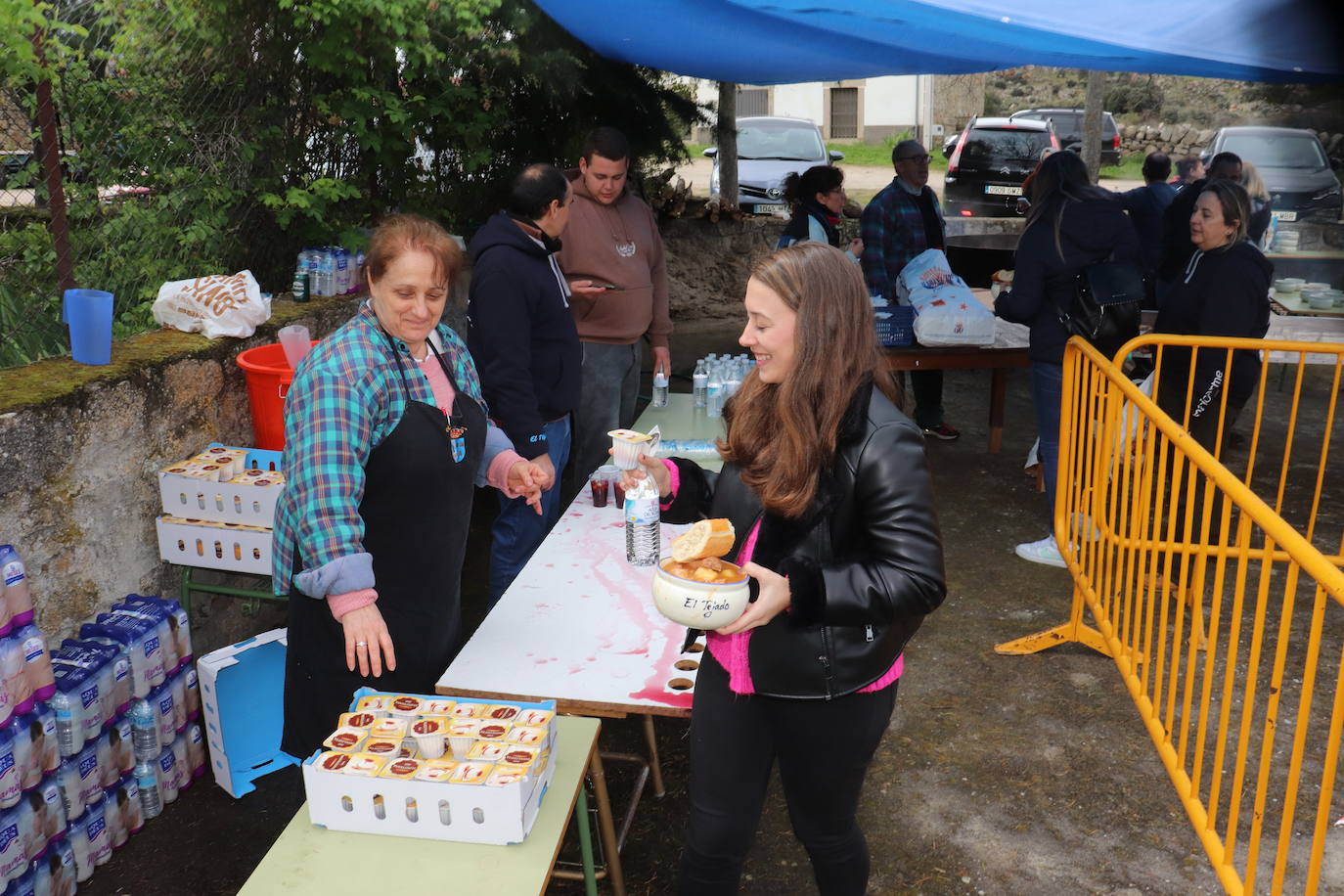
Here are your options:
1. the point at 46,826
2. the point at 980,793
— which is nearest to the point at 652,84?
the point at 980,793

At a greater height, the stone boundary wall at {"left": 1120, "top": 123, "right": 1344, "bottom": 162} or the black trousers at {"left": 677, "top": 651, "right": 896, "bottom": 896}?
the stone boundary wall at {"left": 1120, "top": 123, "right": 1344, "bottom": 162}

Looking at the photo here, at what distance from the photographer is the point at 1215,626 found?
3.72 m

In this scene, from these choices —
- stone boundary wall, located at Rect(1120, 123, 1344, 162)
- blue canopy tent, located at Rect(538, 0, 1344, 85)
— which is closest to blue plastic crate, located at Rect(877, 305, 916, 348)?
blue canopy tent, located at Rect(538, 0, 1344, 85)

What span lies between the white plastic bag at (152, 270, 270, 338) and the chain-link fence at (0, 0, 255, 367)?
344mm

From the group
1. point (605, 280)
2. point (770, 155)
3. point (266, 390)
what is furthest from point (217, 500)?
point (770, 155)

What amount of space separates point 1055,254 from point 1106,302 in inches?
13.7

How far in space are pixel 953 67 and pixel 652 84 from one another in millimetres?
2045

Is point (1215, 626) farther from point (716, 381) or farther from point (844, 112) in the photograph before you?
point (844, 112)

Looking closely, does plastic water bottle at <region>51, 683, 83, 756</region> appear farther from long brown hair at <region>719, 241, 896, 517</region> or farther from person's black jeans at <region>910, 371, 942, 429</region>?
person's black jeans at <region>910, 371, 942, 429</region>

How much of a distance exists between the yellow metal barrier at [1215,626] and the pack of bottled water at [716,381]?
1.54 meters

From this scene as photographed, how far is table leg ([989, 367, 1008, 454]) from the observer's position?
7418 mm

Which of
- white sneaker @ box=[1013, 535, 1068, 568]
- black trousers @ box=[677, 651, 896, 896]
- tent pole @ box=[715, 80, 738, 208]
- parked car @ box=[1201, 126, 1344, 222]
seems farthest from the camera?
parked car @ box=[1201, 126, 1344, 222]

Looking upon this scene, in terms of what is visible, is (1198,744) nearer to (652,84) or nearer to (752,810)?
(752,810)

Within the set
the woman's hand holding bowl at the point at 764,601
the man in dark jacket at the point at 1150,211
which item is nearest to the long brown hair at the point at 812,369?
the woman's hand holding bowl at the point at 764,601
